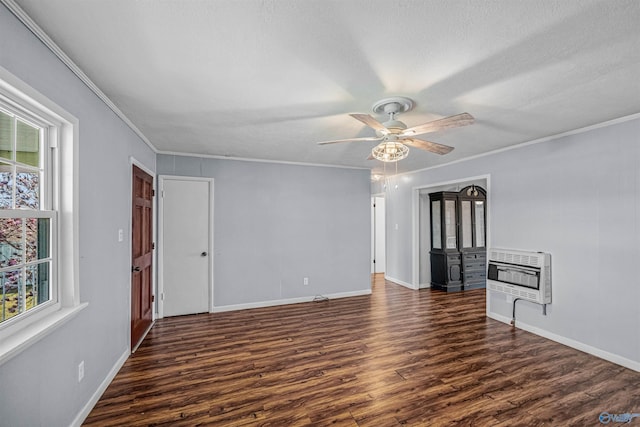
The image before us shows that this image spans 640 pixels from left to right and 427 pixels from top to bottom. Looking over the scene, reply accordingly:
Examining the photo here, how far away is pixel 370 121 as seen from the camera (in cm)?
213

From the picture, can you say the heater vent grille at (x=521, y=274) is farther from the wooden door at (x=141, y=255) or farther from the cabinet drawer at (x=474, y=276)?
the wooden door at (x=141, y=255)

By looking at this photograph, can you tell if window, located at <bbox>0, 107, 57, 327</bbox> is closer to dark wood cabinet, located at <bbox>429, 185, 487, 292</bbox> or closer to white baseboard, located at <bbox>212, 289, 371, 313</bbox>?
white baseboard, located at <bbox>212, 289, 371, 313</bbox>

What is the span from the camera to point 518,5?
1381 millimetres

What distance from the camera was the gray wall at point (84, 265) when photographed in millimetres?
1451

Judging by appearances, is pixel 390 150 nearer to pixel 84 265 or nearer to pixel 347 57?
pixel 347 57

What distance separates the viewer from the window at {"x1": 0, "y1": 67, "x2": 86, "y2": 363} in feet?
4.83

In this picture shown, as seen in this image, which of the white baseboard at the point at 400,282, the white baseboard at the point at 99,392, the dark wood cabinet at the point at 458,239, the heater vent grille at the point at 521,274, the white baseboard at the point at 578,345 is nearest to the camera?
the white baseboard at the point at 99,392

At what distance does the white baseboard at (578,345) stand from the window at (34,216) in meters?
4.70

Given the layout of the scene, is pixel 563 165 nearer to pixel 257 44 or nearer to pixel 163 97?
pixel 257 44

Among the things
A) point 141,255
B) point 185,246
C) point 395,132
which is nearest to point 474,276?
point 395,132

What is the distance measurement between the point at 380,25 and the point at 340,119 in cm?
136

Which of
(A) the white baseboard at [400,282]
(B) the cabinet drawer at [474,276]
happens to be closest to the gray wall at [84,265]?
(A) the white baseboard at [400,282]

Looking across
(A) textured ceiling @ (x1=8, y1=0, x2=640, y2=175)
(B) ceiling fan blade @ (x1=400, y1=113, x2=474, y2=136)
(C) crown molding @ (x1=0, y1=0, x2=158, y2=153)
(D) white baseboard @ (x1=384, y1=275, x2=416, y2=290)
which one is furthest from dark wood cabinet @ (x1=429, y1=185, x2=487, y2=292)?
(C) crown molding @ (x1=0, y1=0, x2=158, y2=153)

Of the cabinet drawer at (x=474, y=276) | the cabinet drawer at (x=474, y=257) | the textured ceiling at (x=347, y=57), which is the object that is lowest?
the cabinet drawer at (x=474, y=276)
